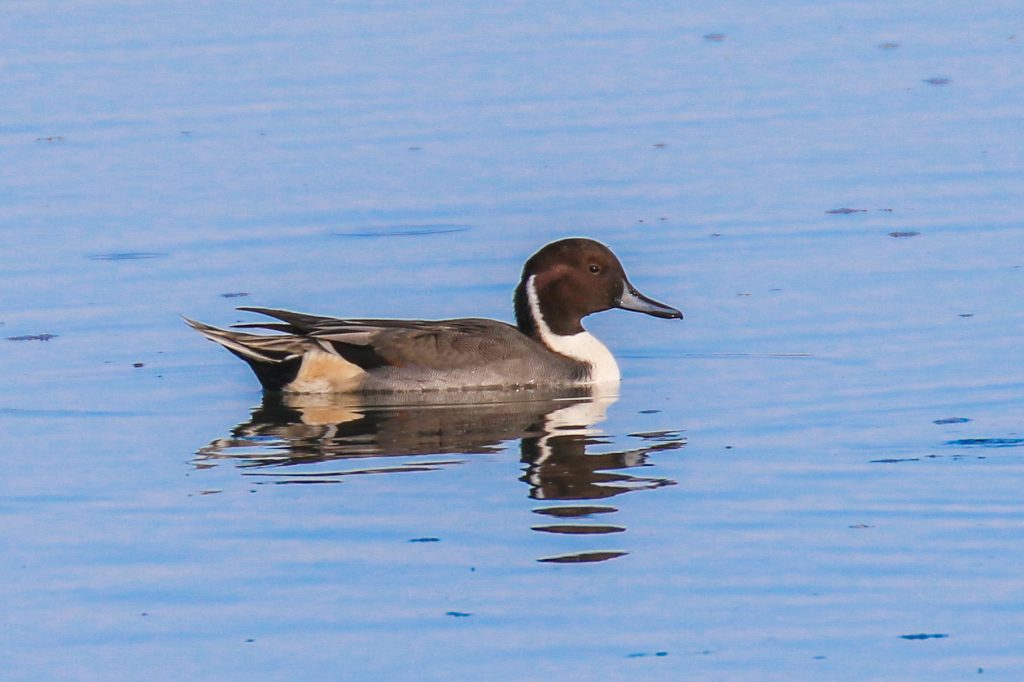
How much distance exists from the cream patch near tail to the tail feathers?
Answer: 91mm

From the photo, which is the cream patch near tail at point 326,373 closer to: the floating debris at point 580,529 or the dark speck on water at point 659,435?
the dark speck on water at point 659,435

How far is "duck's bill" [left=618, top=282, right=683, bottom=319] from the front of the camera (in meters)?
12.7

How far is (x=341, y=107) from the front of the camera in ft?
62.5

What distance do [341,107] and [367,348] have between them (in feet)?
24.3

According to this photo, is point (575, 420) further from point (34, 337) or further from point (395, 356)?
point (34, 337)

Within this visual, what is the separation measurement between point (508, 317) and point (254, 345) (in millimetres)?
2303

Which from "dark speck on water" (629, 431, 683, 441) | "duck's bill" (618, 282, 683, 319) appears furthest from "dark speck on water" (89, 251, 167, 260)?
"dark speck on water" (629, 431, 683, 441)

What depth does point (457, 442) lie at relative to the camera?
34.6ft

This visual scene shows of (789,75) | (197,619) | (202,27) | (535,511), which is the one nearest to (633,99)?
(789,75)

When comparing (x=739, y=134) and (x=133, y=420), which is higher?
(x=739, y=134)

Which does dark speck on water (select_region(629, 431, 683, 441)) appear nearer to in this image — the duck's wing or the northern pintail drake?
the northern pintail drake

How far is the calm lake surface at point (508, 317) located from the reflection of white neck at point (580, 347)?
158 mm

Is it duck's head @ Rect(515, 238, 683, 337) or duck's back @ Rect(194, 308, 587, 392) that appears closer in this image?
duck's back @ Rect(194, 308, 587, 392)

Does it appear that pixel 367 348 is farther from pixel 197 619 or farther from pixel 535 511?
pixel 197 619
